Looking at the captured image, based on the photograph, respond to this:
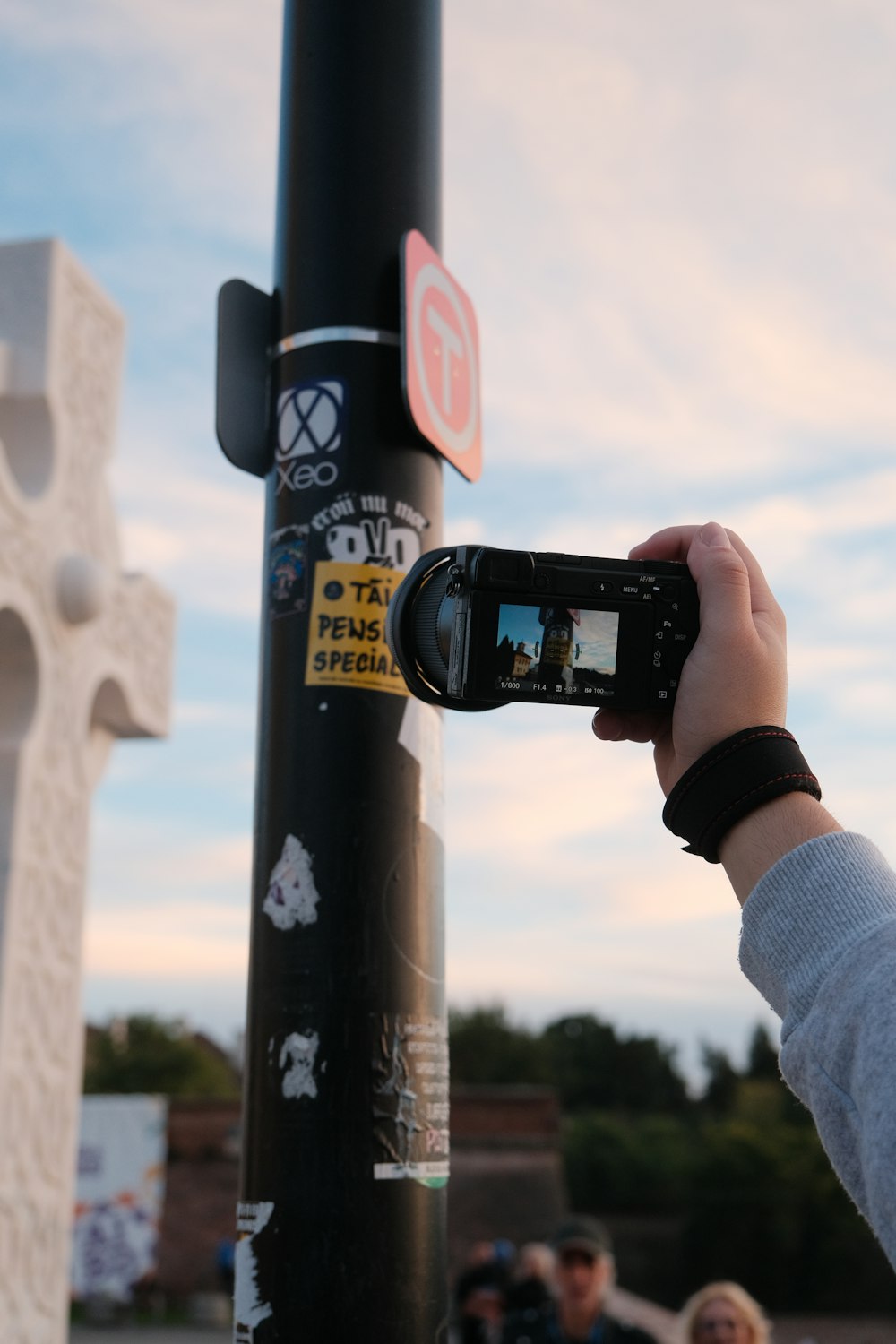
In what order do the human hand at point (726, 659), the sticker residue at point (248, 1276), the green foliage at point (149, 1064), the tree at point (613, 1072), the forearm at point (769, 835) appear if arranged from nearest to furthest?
1. the forearm at point (769, 835)
2. the human hand at point (726, 659)
3. the sticker residue at point (248, 1276)
4. the green foliage at point (149, 1064)
5. the tree at point (613, 1072)

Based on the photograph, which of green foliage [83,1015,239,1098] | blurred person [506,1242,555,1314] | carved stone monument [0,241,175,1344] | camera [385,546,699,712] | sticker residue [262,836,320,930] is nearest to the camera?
camera [385,546,699,712]

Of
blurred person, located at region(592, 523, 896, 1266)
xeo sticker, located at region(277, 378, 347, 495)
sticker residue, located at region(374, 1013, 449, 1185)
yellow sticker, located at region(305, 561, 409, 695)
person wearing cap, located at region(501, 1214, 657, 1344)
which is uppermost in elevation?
xeo sticker, located at region(277, 378, 347, 495)

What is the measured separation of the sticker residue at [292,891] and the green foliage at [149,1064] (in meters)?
47.9

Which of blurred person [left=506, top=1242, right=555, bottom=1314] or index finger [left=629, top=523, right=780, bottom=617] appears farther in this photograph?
blurred person [left=506, top=1242, right=555, bottom=1314]

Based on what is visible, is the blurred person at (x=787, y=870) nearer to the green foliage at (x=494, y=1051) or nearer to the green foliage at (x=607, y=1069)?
the green foliage at (x=494, y=1051)

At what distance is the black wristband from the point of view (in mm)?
1253

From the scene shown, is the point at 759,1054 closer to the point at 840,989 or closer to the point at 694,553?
the point at 694,553

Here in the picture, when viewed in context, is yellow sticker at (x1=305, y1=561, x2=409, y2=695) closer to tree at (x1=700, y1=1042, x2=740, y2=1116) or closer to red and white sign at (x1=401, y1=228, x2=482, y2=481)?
red and white sign at (x1=401, y1=228, x2=482, y2=481)

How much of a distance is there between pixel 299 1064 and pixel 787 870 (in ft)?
4.41

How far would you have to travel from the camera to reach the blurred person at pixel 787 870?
1.06 metres

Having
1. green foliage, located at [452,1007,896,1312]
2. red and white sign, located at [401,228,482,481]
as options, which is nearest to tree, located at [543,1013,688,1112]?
green foliage, located at [452,1007,896,1312]

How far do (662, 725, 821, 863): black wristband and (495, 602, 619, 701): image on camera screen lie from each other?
0.73 ft

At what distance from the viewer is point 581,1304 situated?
579 centimetres

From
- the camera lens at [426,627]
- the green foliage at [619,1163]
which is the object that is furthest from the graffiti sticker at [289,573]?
the green foliage at [619,1163]
